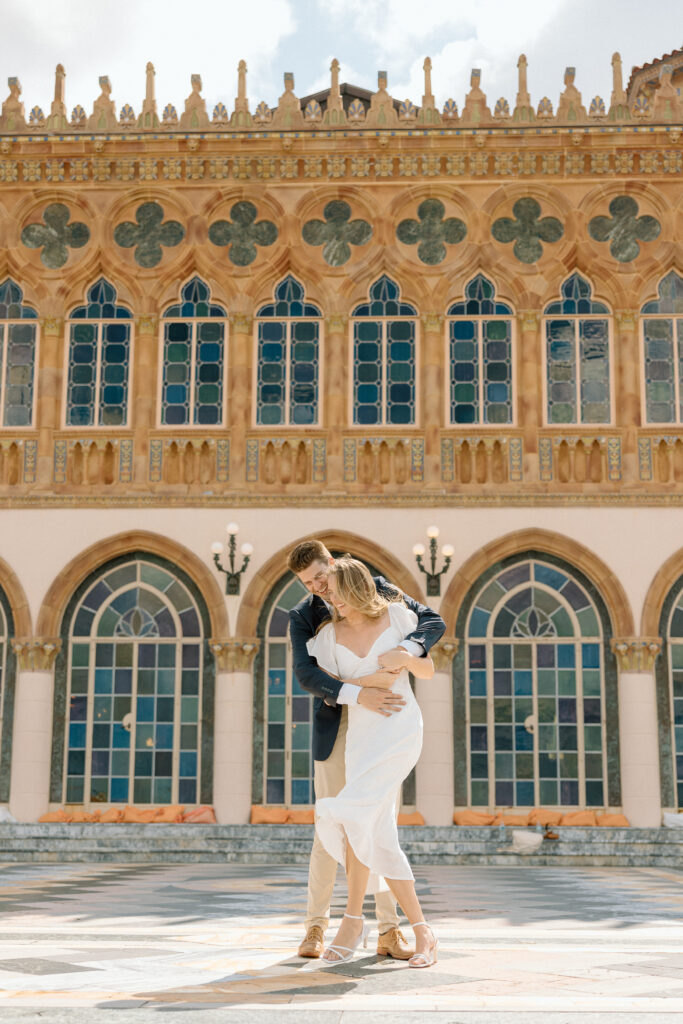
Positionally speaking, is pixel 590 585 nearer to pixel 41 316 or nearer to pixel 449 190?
pixel 449 190

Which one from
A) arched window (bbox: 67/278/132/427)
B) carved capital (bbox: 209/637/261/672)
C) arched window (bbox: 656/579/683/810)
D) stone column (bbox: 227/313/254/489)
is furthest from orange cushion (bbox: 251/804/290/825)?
arched window (bbox: 67/278/132/427)

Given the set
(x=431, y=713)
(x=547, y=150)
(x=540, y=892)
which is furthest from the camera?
(x=547, y=150)

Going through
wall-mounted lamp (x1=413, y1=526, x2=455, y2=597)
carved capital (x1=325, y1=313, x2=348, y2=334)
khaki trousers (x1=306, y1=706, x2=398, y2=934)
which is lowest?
khaki trousers (x1=306, y1=706, x2=398, y2=934)

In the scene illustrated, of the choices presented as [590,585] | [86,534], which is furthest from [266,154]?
[590,585]

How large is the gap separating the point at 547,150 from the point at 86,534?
8692 millimetres

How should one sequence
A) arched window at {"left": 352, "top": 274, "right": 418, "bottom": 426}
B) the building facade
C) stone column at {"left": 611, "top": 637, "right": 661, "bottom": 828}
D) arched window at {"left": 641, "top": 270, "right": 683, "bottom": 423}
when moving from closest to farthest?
stone column at {"left": 611, "top": 637, "right": 661, "bottom": 828}, the building facade, arched window at {"left": 641, "top": 270, "right": 683, "bottom": 423}, arched window at {"left": 352, "top": 274, "right": 418, "bottom": 426}

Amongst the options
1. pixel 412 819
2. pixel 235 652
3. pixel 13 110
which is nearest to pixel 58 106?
pixel 13 110

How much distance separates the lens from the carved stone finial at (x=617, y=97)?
771 inches

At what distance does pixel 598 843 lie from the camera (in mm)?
14977

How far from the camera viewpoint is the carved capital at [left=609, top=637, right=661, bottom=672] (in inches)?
715

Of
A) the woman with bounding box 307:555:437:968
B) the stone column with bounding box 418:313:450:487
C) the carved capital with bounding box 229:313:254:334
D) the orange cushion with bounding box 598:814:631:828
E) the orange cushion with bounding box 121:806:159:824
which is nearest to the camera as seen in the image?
the woman with bounding box 307:555:437:968

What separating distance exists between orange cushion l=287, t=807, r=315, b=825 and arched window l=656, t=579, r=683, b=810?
4769 mm

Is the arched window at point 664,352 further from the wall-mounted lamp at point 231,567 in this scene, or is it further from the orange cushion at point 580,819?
the wall-mounted lamp at point 231,567

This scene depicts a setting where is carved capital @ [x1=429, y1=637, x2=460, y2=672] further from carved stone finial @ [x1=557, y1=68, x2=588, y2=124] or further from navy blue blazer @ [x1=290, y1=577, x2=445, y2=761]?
navy blue blazer @ [x1=290, y1=577, x2=445, y2=761]
